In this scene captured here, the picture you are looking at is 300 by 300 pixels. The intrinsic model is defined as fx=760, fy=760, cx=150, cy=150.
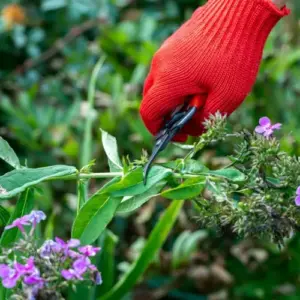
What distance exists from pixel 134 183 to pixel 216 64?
0.32 m

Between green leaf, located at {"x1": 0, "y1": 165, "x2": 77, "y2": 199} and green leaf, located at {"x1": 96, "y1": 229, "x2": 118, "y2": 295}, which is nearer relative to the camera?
green leaf, located at {"x1": 0, "y1": 165, "x2": 77, "y2": 199}

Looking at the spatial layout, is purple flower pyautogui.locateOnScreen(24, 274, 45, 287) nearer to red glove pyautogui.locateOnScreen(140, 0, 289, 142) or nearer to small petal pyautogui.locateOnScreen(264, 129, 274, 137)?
small petal pyautogui.locateOnScreen(264, 129, 274, 137)

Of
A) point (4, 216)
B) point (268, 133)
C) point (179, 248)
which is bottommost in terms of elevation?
point (179, 248)

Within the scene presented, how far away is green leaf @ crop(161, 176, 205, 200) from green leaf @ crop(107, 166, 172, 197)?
0.08 feet

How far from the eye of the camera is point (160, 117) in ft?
4.34

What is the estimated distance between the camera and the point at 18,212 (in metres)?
1.15

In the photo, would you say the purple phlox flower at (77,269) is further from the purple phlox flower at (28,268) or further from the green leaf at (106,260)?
the green leaf at (106,260)

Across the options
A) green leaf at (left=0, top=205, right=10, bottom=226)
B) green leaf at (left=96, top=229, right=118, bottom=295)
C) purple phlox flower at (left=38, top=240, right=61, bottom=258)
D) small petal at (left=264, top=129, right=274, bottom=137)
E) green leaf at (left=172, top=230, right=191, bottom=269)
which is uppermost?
small petal at (left=264, top=129, right=274, bottom=137)

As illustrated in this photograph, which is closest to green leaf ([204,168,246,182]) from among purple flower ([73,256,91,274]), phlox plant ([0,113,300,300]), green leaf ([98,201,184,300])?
phlox plant ([0,113,300,300])

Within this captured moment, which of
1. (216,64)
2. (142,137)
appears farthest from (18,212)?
(142,137)

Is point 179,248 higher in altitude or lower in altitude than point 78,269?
lower

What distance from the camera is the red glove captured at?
131cm

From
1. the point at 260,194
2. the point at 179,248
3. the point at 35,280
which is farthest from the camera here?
the point at 179,248

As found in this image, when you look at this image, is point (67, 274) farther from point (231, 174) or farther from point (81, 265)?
point (231, 174)
